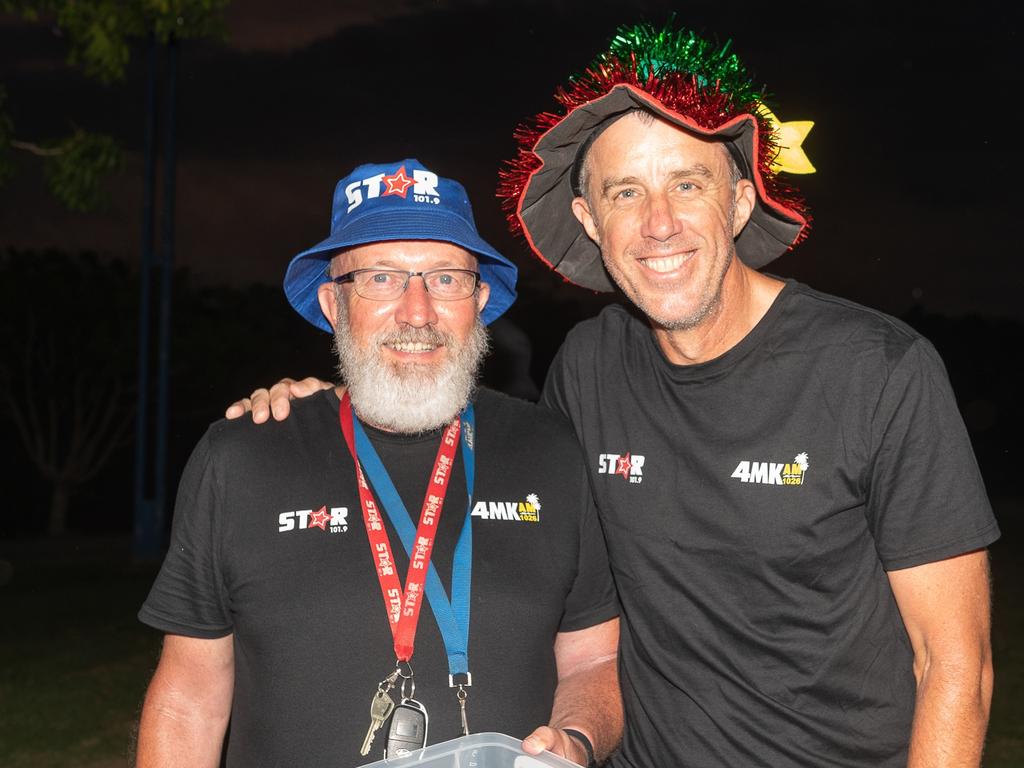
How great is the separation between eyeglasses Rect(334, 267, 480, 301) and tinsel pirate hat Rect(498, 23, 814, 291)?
0.43 meters

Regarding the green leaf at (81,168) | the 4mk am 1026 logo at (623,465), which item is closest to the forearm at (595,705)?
the 4mk am 1026 logo at (623,465)

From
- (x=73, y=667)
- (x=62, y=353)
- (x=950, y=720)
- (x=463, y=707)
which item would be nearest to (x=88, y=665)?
(x=73, y=667)

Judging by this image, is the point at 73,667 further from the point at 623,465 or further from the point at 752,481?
the point at 752,481

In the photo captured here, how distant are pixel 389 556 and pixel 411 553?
0.20ft

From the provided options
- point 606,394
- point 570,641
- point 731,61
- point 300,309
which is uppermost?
point 731,61

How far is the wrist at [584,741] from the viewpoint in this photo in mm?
2736

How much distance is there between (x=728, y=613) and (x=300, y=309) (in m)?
1.76

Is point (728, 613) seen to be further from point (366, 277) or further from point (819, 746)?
point (366, 277)

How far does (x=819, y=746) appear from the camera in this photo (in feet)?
9.40

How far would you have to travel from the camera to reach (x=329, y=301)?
→ 3.44m

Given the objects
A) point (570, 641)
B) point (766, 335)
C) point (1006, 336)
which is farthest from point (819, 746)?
point (1006, 336)

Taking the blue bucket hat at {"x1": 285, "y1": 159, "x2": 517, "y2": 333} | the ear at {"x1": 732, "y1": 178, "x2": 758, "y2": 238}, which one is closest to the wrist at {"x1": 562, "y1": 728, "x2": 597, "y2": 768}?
the blue bucket hat at {"x1": 285, "y1": 159, "x2": 517, "y2": 333}

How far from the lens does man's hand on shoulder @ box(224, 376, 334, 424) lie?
3100mm

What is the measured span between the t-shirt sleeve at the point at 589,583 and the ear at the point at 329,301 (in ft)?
3.13
